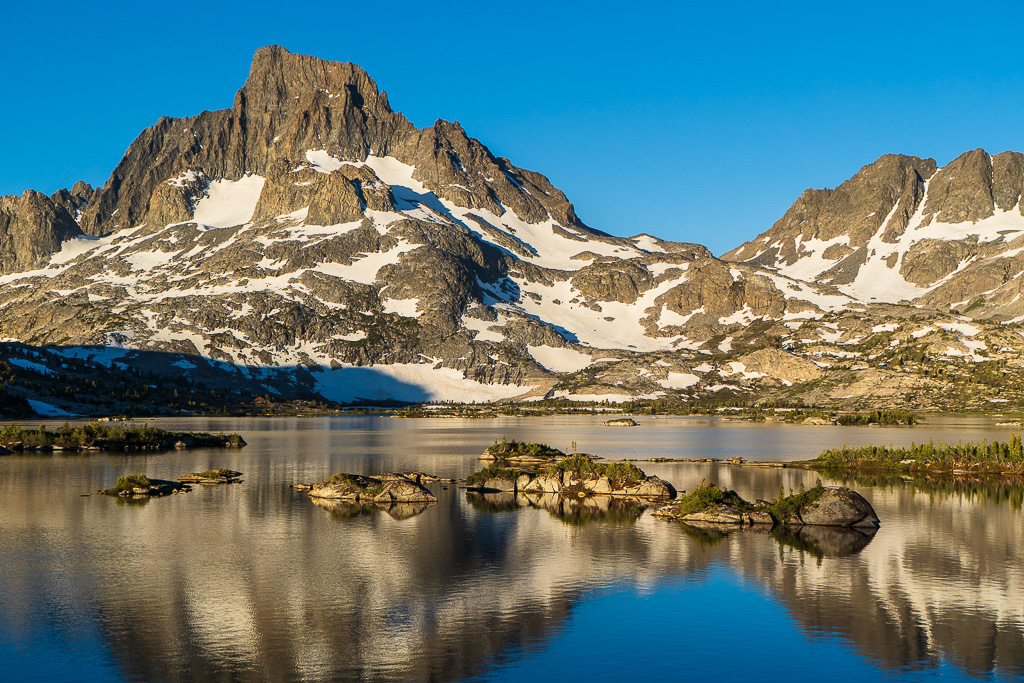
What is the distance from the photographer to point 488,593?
57000mm

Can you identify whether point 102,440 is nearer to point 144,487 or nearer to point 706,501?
point 144,487

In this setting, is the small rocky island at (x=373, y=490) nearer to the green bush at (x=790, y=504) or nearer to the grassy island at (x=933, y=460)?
the green bush at (x=790, y=504)

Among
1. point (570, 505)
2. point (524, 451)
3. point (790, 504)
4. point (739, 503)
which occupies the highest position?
point (524, 451)

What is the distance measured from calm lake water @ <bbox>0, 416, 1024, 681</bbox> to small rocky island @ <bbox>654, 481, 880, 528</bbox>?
3538mm

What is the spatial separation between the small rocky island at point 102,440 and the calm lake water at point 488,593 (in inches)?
2796

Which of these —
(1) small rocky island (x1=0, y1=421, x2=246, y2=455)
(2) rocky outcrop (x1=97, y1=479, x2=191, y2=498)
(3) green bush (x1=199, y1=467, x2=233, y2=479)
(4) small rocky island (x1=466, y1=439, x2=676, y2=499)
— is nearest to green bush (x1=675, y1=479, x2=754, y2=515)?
(4) small rocky island (x1=466, y1=439, x2=676, y2=499)

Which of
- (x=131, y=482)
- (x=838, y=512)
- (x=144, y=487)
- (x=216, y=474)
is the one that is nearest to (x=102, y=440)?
(x=216, y=474)

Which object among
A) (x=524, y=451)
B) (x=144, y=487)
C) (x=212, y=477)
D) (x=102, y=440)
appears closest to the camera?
(x=144, y=487)

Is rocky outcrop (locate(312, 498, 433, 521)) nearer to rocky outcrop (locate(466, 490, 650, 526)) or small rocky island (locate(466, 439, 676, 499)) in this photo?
rocky outcrop (locate(466, 490, 650, 526))

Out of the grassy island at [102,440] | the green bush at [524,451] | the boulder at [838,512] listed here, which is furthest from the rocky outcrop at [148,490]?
the grassy island at [102,440]

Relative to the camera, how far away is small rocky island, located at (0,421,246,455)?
165250 millimetres

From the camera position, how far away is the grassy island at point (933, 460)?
5108 inches

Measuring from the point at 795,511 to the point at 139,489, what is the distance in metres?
67.7

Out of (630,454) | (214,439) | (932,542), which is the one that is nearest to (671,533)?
(932,542)
